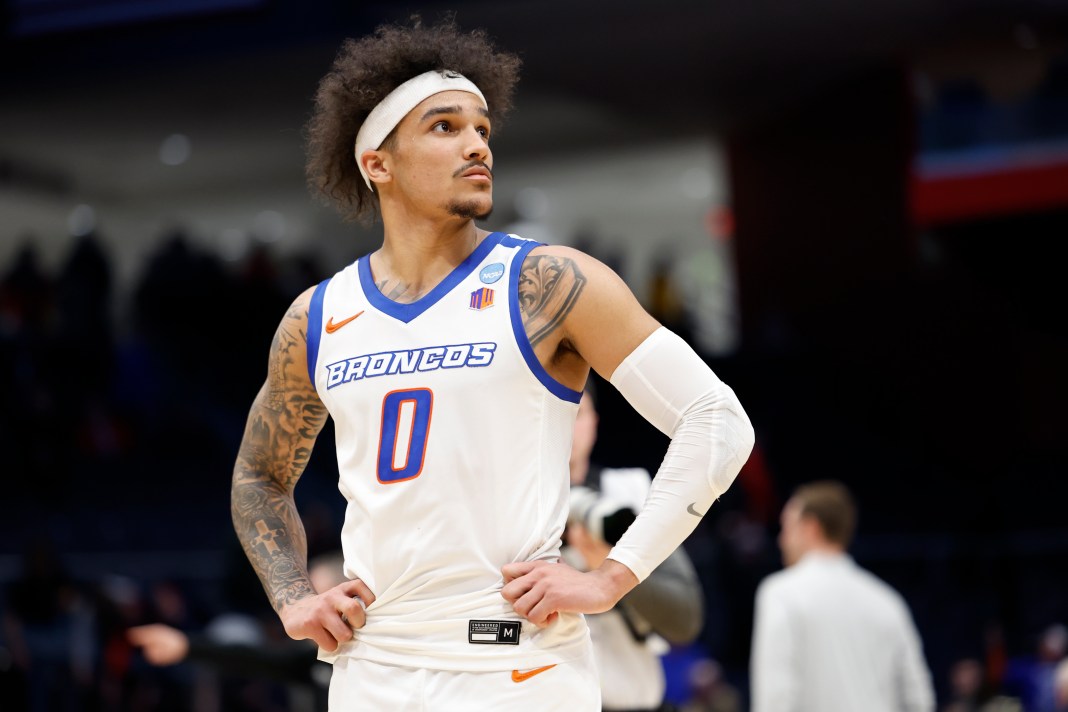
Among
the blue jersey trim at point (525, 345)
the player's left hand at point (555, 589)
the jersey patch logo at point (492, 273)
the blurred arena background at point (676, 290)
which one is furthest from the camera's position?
the blurred arena background at point (676, 290)

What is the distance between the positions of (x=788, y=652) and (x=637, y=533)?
361 cm

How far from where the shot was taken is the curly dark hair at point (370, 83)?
302cm

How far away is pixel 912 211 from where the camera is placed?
17.0m

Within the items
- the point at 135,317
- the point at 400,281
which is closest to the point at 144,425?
the point at 135,317

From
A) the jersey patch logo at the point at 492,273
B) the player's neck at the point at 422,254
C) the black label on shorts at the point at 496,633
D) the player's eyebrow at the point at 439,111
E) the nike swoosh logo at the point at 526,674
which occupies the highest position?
the player's eyebrow at the point at 439,111

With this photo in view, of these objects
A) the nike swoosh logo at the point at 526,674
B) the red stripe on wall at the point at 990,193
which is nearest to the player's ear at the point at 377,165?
the nike swoosh logo at the point at 526,674

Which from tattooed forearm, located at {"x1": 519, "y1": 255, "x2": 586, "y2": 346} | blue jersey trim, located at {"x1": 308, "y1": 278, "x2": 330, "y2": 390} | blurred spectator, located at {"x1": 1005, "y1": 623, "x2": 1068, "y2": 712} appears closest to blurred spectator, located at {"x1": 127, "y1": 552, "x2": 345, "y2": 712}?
blue jersey trim, located at {"x1": 308, "y1": 278, "x2": 330, "y2": 390}

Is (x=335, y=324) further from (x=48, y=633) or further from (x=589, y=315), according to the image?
(x=48, y=633)

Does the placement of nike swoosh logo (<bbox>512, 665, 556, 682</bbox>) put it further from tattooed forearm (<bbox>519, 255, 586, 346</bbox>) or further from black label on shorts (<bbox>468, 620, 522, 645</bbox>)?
tattooed forearm (<bbox>519, 255, 586, 346</bbox>)

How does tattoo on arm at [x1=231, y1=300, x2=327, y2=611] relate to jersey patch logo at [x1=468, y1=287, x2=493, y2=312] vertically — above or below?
below

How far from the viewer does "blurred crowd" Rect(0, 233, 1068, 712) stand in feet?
30.5

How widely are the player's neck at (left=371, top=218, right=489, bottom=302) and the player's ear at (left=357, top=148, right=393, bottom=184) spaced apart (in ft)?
0.36

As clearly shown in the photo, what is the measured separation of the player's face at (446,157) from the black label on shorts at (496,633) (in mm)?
850

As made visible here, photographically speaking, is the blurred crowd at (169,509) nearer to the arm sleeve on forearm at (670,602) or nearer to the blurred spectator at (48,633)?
the blurred spectator at (48,633)
